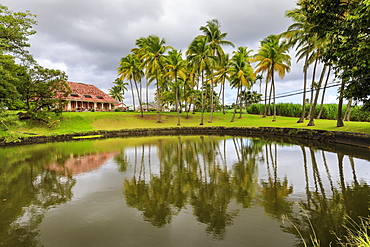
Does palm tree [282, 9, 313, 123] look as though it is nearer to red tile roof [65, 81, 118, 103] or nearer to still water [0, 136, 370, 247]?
still water [0, 136, 370, 247]

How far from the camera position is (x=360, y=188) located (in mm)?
6629

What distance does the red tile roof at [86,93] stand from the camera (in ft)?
152

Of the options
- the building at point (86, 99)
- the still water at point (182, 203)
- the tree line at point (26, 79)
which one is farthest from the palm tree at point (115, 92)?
the still water at point (182, 203)

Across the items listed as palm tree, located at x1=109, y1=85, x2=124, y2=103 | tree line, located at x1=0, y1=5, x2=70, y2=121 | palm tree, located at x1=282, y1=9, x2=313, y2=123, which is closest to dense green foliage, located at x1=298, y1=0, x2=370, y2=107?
palm tree, located at x1=282, y1=9, x2=313, y2=123

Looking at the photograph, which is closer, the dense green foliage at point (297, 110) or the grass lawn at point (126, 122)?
the grass lawn at point (126, 122)

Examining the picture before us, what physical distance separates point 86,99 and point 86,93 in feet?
11.0

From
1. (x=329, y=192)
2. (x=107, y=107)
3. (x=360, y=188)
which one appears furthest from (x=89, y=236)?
(x=107, y=107)

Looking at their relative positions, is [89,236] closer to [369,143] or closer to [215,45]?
[369,143]

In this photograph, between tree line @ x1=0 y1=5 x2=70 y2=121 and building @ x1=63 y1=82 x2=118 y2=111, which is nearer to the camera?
tree line @ x1=0 y1=5 x2=70 y2=121

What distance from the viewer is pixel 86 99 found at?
Result: 4703 centimetres

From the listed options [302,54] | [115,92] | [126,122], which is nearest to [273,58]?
[302,54]

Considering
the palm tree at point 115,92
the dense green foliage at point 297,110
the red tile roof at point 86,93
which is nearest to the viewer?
the dense green foliage at point 297,110

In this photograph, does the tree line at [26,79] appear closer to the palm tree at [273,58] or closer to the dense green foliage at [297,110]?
the palm tree at [273,58]

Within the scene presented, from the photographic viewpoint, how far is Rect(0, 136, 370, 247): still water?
14.1ft
